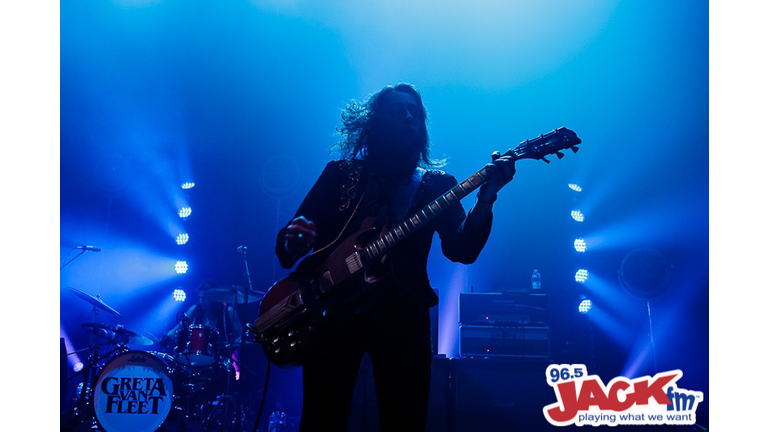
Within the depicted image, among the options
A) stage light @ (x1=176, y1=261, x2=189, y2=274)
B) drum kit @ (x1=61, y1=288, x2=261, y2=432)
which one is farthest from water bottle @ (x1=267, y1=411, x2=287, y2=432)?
stage light @ (x1=176, y1=261, x2=189, y2=274)

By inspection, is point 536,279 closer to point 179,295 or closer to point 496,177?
point 496,177

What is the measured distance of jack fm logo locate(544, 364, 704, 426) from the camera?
3.12 metres

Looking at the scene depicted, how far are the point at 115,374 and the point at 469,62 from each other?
491 centimetres

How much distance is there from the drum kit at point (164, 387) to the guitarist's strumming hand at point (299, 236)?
3015 mm

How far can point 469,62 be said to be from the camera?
539 cm

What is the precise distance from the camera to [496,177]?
185cm

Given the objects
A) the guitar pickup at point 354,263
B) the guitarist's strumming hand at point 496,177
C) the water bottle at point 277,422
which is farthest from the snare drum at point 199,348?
the guitarist's strumming hand at point 496,177

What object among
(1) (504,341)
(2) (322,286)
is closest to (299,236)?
(2) (322,286)

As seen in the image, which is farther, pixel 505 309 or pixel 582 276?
pixel 582 276

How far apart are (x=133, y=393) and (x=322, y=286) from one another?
10.8 ft

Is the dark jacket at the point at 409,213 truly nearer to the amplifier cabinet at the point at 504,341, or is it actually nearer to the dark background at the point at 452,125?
the amplifier cabinet at the point at 504,341

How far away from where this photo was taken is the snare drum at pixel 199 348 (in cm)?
460
